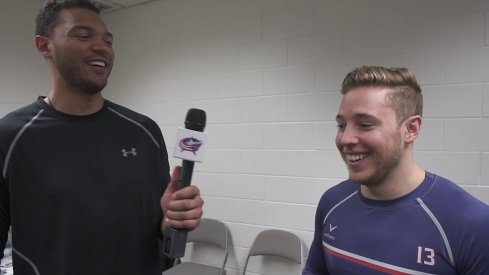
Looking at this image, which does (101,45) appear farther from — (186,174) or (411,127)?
(411,127)

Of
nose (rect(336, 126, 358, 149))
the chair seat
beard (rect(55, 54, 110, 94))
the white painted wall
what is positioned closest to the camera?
beard (rect(55, 54, 110, 94))

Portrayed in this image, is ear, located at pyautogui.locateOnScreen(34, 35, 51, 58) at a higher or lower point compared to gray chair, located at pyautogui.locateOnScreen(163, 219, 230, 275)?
higher

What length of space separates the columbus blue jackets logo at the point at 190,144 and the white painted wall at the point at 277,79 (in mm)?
1886

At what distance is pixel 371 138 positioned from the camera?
125 cm

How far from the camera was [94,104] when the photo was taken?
1.21 meters

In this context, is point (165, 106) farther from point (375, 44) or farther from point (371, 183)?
point (371, 183)

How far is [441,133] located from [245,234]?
5.43 ft

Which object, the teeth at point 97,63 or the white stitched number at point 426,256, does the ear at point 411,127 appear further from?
the teeth at point 97,63

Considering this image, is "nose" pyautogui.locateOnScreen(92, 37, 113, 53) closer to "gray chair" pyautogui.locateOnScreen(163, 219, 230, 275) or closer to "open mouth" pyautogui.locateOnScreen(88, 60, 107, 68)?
"open mouth" pyautogui.locateOnScreen(88, 60, 107, 68)

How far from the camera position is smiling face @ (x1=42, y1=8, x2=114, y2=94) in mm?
1168

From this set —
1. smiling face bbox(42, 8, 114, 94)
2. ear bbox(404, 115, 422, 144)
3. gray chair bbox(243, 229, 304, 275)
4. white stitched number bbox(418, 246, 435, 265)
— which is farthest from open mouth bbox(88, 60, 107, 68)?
gray chair bbox(243, 229, 304, 275)

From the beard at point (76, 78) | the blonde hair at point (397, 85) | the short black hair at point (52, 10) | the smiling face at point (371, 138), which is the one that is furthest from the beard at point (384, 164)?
the short black hair at point (52, 10)

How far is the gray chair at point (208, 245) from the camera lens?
291cm

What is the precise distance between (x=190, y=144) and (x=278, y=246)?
211cm
